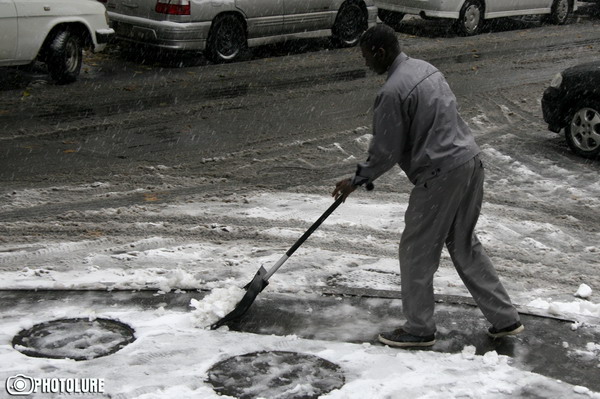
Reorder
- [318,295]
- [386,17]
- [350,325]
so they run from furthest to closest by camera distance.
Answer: [386,17] < [318,295] < [350,325]

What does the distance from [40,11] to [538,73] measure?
287 inches

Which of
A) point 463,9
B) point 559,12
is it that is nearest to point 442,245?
point 463,9

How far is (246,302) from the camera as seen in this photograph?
18.7 feet

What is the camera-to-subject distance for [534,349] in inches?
215

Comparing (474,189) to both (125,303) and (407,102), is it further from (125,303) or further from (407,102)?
(125,303)

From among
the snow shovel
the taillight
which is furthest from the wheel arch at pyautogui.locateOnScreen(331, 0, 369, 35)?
the snow shovel

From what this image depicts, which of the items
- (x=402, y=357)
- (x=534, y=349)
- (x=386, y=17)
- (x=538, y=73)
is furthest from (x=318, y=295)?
(x=386, y=17)

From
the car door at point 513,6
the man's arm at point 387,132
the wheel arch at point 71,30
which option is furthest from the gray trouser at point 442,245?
the car door at point 513,6

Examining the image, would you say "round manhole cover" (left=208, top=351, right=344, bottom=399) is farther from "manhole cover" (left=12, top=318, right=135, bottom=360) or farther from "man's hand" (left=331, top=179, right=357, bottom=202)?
"man's hand" (left=331, top=179, right=357, bottom=202)

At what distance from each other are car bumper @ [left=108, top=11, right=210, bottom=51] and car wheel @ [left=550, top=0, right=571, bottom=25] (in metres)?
9.46

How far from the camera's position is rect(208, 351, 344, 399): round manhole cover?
4.78 meters

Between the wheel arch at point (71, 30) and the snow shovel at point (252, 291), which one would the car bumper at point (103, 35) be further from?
the snow shovel at point (252, 291)

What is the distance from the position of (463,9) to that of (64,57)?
850 centimetres

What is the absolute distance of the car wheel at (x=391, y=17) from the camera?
19.6m
